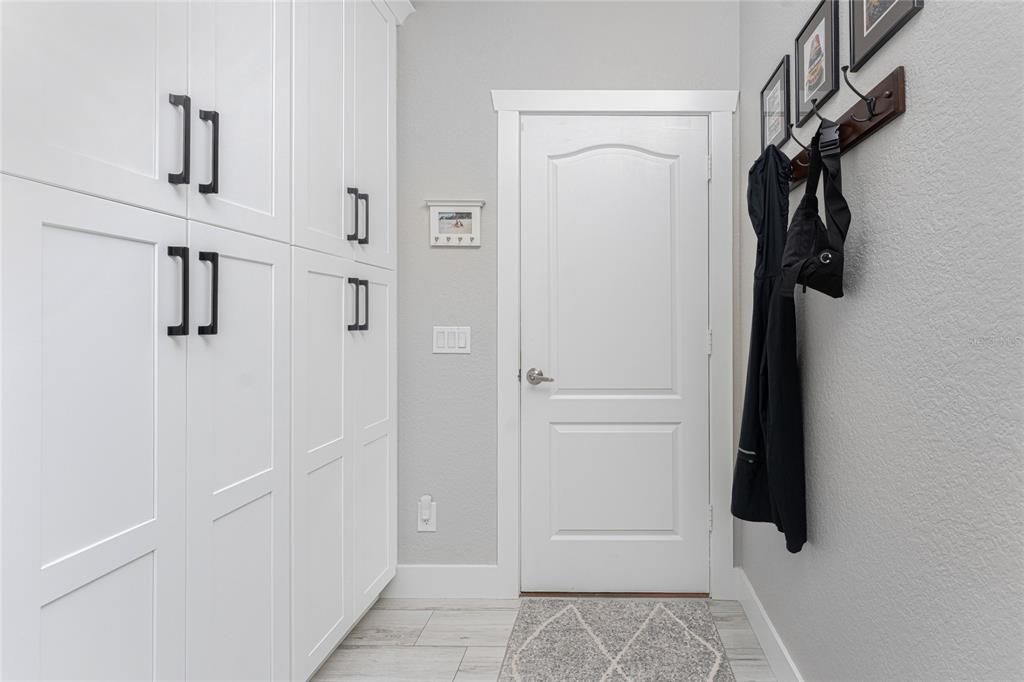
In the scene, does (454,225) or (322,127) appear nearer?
(322,127)

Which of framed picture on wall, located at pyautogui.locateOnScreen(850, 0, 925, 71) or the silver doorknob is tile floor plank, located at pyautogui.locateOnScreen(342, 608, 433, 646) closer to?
the silver doorknob

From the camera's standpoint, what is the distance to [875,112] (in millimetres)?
1385

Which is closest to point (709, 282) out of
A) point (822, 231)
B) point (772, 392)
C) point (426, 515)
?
point (772, 392)

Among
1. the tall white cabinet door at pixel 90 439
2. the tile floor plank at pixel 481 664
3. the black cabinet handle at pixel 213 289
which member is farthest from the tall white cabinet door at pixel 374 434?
the tall white cabinet door at pixel 90 439

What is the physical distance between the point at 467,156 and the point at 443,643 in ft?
6.22

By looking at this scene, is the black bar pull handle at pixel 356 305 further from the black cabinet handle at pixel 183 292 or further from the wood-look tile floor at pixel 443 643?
the wood-look tile floor at pixel 443 643

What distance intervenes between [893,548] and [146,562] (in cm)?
145

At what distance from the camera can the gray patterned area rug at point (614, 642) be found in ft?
7.17

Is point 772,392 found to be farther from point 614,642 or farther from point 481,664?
point 481,664

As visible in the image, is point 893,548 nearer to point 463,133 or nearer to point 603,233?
point 603,233

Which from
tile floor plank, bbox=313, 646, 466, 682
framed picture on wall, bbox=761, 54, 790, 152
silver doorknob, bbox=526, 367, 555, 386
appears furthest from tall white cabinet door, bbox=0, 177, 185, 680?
framed picture on wall, bbox=761, 54, 790, 152

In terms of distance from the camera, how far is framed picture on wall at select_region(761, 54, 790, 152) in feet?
6.77

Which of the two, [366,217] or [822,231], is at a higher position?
[366,217]

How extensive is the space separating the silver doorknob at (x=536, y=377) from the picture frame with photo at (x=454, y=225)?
1.88 ft
